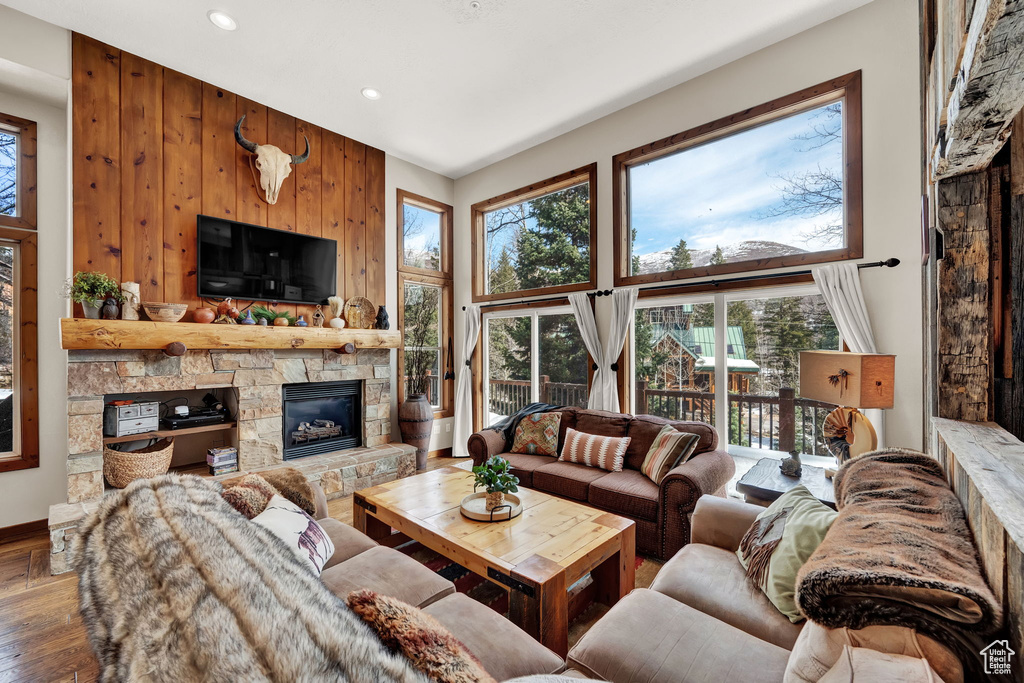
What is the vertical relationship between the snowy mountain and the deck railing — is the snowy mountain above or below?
above

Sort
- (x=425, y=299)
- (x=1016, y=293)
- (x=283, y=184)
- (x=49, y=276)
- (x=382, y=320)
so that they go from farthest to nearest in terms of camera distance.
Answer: (x=425, y=299)
(x=382, y=320)
(x=283, y=184)
(x=49, y=276)
(x=1016, y=293)

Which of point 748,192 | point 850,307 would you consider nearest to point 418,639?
point 850,307

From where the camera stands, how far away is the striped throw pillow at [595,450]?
3219 mm

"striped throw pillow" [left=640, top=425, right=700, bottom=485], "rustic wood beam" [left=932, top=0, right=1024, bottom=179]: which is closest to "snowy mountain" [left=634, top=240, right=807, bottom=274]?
"striped throw pillow" [left=640, top=425, right=700, bottom=485]

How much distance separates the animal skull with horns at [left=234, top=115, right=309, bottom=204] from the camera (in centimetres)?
370

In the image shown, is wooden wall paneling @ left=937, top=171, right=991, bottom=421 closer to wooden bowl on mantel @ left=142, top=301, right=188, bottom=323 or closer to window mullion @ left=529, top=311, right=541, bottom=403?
window mullion @ left=529, top=311, right=541, bottom=403

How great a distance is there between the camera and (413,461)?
4.38m

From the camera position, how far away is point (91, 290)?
112 inches

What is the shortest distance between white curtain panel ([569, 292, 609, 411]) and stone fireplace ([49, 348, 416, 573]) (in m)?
1.95

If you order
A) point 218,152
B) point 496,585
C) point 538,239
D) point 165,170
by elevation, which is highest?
point 218,152

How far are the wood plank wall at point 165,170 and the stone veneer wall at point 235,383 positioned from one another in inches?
20.4

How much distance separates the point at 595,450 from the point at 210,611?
288 centimetres

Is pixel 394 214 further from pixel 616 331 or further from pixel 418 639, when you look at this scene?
pixel 418 639

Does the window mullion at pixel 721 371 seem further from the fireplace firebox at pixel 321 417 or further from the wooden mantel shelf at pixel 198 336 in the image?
the fireplace firebox at pixel 321 417
